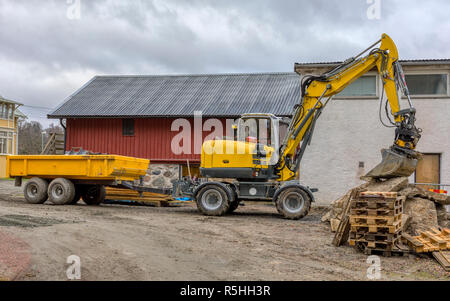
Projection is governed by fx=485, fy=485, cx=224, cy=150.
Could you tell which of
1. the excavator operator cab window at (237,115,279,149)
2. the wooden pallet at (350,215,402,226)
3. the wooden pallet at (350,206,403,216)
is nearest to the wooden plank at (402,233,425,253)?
the wooden pallet at (350,215,402,226)

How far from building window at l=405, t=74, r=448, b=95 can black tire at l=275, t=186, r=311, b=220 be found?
27.1 feet

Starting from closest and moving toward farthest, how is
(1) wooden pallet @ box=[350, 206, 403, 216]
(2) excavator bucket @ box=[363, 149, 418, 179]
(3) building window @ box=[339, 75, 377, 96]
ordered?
(1) wooden pallet @ box=[350, 206, 403, 216]
(2) excavator bucket @ box=[363, 149, 418, 179]
(3) building window @ box=[339, 75, 377, 96]

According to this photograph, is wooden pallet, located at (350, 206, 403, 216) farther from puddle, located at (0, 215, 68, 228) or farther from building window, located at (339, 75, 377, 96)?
building window, located at (339, 75, 377, 96)

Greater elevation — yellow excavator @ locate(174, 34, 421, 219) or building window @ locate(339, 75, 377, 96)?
building window @ locate(339, 75, 377, 96)

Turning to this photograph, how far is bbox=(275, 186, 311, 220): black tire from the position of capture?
1473 centimetres

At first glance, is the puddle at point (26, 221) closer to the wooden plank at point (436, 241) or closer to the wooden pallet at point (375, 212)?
the wooden pallet at point (375, 212)

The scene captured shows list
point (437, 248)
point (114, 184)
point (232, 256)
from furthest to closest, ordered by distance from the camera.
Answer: point (114, 184) < point (437, 248) < point (232, 256)

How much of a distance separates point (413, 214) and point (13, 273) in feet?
29.8

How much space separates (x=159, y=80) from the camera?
3025 centimetres

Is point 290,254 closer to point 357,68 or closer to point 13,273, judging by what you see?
point 13,273

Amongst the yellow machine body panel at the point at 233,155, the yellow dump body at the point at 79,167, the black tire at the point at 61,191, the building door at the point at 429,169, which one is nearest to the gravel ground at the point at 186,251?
the yellow machine body panel at the point at 233,155

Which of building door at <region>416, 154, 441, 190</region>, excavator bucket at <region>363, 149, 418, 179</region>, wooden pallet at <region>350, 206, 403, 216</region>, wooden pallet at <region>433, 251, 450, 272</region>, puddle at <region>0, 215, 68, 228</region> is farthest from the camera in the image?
building door at <region>416, 154, 441, 190</region>

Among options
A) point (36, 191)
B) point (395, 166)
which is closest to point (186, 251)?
point (395, 166)

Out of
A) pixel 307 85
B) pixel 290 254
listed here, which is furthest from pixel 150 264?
pixel 307 85
